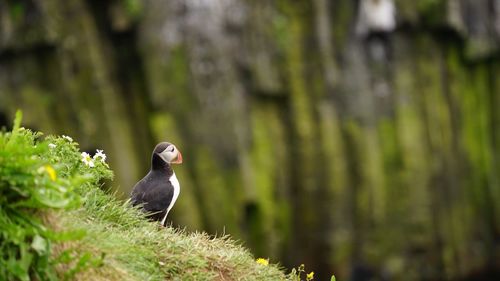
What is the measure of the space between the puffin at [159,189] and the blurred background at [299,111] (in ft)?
37.4

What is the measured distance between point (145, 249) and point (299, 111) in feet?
50.2

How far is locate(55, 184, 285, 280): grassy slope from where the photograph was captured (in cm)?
483

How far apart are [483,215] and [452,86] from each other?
2.98 metres

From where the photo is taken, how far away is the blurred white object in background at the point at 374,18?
20891 mm

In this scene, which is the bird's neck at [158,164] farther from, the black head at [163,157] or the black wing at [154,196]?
the black wing at [154,196]

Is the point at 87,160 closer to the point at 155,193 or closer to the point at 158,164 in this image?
the point at 155,193

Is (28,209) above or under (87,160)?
above

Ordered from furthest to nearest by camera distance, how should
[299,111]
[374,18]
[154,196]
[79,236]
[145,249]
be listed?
[374,18]
[299,111]
[154,196]
[145,249]
[79,236]

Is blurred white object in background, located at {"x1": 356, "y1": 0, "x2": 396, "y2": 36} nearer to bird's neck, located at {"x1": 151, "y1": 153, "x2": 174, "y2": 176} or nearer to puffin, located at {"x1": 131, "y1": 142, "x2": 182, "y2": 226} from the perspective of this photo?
puffin, located at {"x1": 131, "y1": 142, "x2": 182, "y2": 226}

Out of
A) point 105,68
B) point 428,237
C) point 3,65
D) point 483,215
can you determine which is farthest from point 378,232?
point 3,65

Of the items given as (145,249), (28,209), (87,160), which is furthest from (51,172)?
(87,160)

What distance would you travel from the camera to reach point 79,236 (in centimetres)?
434

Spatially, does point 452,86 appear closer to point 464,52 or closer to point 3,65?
point 464,52

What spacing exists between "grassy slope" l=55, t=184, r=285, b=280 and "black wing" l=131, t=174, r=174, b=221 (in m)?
0.56
